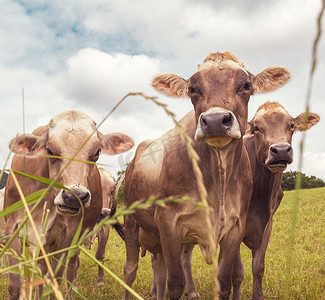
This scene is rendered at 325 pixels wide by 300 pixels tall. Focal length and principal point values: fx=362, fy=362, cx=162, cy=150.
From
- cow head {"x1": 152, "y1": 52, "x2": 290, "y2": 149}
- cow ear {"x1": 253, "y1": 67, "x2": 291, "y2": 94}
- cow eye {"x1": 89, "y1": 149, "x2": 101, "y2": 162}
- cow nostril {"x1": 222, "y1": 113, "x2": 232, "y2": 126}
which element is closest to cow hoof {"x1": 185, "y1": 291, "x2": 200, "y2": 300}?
cow eye {"x1": 89, "y1": 149, "x2": 101, "y2": 162}

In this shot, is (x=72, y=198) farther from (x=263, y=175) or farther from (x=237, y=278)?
(x=263, y=175)

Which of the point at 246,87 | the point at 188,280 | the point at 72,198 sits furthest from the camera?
the point at 188,280

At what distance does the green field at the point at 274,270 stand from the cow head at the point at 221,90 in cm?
142

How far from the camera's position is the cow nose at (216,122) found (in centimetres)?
288

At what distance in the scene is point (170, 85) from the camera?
4066 mm

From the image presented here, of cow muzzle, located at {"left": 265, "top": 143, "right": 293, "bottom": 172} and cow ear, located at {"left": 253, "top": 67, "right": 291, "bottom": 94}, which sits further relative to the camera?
cow muzzle, located at {"left": 265, "top": 143, "right": 293, "bottom": 172}

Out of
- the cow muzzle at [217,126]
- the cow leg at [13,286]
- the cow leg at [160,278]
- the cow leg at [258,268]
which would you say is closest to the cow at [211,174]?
the cow muzzle at [217,126]

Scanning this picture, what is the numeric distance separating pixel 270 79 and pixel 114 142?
2.10 metres

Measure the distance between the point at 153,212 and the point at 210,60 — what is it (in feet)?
6.00

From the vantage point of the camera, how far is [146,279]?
7012 millimetres

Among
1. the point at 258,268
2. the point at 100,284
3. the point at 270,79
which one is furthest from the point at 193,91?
the point at 100,284

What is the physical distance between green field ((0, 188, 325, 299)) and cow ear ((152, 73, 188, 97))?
2105 mm

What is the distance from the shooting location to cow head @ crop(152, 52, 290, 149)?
293 centimetres

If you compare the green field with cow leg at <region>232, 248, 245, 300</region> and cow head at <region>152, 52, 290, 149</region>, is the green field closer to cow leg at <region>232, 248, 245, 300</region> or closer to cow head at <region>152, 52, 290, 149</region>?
cow leg at <region>232, 248, 245, 300</region>
